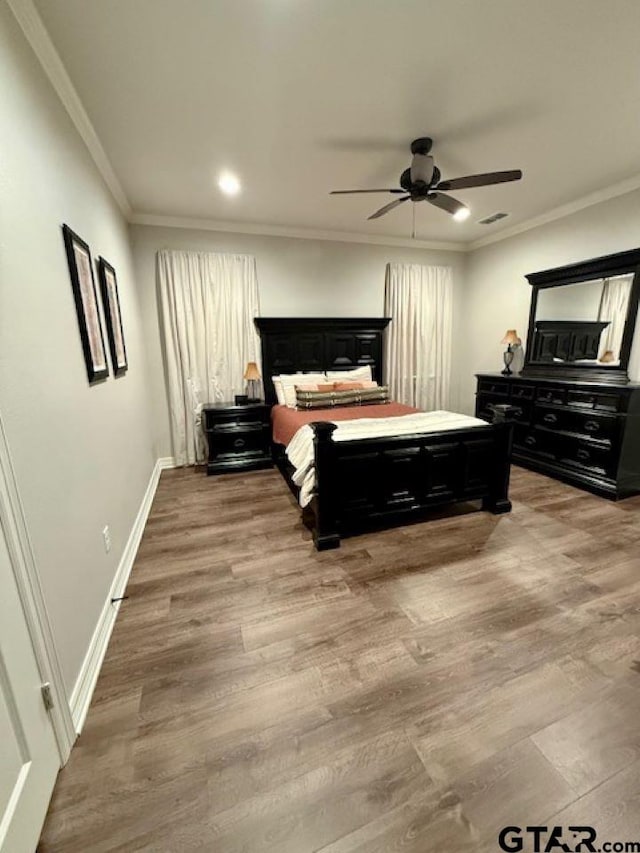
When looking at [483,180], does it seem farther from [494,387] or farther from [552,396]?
[494,387]

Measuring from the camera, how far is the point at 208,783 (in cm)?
113

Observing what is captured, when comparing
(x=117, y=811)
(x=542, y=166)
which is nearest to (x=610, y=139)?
(x=542, y=166)

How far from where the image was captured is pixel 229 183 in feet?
9.81

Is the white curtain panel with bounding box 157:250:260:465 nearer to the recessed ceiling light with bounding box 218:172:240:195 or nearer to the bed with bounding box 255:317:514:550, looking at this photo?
the recessed ceiling light with bounding box 218:172:240:195

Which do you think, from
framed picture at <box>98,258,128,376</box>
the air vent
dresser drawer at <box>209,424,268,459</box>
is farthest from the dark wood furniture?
framed picture at <box>98,258,128,376</box>

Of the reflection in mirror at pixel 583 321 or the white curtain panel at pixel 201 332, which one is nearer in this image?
the reflection in mirror at pixel 583 321

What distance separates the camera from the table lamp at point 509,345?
4277 millimetres

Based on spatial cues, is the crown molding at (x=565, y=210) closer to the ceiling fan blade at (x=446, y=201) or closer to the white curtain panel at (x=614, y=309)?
the white curtain panel at (x=614, y=309)

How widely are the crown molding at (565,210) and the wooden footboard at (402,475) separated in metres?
2.40

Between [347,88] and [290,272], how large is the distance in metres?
2.41

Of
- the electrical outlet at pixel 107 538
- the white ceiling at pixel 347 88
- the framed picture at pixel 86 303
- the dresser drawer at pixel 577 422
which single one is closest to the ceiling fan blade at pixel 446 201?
the white ceiling at pixel 347 88

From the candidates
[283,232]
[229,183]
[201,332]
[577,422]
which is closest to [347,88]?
[229,183]

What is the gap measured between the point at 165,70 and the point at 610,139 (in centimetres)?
299

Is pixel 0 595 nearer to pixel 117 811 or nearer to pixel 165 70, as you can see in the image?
pixel 117 811
